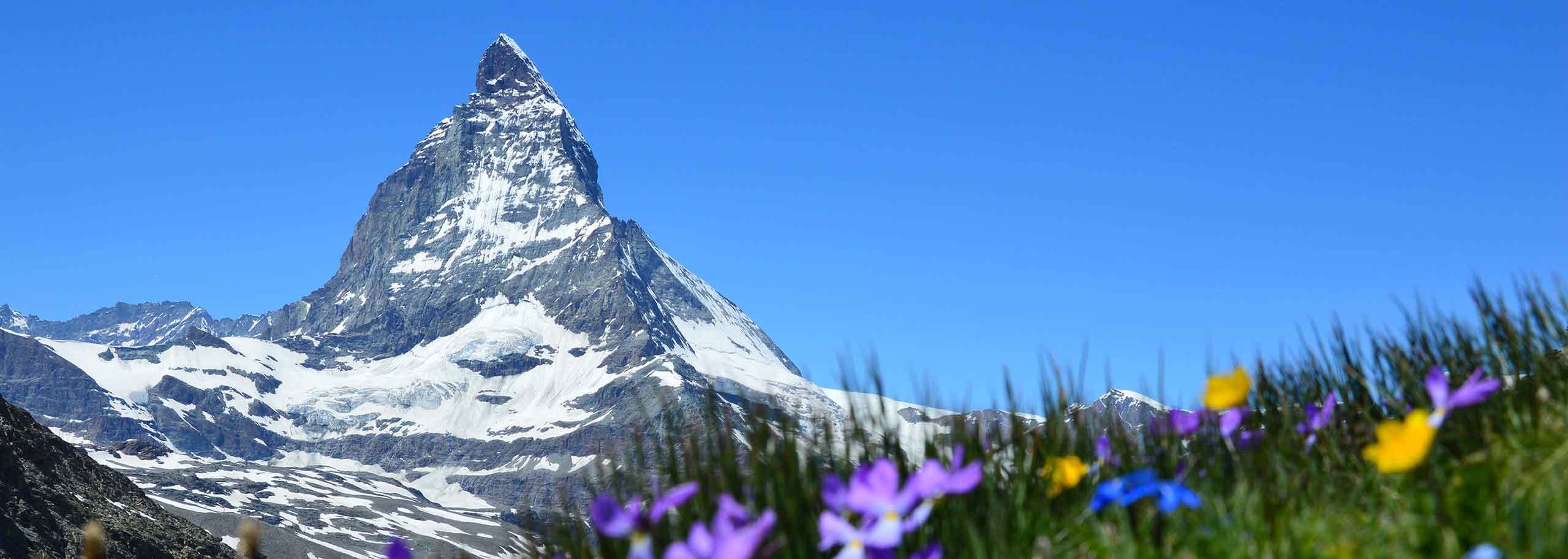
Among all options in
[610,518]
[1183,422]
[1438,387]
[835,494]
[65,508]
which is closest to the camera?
[610,518]

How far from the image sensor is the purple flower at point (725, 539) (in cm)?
188

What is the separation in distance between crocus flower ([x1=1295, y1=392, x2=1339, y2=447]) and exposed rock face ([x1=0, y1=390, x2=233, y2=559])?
17.1m

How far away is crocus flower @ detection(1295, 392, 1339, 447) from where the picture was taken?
308 centimetres

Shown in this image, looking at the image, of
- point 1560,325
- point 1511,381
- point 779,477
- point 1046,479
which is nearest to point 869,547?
point 779,477

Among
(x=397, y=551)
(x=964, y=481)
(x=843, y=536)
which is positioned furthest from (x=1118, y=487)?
(x=397, y=551)

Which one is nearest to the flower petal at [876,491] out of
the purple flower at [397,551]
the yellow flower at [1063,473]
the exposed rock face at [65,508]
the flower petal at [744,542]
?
the flower petal at [744,542]

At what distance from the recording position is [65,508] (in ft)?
59.6

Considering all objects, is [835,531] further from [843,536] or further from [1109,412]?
[1109,412]

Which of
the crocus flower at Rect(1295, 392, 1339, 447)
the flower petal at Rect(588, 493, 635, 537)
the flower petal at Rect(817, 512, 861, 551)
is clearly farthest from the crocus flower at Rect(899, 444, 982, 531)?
the crocus flower at Rect(1295, 392, 1339, 447)

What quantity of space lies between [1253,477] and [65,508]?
20.7m

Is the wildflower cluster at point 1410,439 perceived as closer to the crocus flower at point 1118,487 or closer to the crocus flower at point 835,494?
the crocus flower at point 1118,487

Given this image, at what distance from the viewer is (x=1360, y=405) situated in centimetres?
359

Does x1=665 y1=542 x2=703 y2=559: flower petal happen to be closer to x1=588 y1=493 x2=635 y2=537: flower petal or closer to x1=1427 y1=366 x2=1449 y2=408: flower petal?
x1=588 y1=493 x2=635 y2=537: flower petal

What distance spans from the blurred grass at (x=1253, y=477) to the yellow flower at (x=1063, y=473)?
30mm
